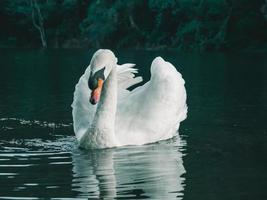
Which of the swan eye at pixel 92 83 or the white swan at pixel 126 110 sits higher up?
the swan eye at pixel 92 83

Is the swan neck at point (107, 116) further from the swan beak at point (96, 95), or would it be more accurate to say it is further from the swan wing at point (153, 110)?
the swan beak at point (96, 95)

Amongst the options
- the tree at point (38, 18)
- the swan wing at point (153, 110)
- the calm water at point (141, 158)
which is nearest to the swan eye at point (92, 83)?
the calm water at point (141, 158)

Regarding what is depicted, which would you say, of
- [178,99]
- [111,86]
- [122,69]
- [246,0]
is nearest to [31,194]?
[111,86]

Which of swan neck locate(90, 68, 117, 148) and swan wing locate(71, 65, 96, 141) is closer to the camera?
swan neck locate(90, 68, 117, 148)

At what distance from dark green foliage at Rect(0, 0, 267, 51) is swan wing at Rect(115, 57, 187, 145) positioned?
144 ft

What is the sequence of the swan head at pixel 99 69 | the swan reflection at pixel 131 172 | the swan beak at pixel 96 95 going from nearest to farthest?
the swan reflection at pixel 131 172 < the swan beak at pixel 96 95 < the swan head at pixel 99 69

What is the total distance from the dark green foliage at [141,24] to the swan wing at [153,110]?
4384 cm

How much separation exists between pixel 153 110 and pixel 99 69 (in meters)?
1.64

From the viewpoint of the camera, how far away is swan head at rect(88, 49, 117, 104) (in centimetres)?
1080

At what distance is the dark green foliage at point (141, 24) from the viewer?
57.6 metres

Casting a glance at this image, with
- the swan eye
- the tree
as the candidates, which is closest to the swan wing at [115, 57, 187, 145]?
the swan eye

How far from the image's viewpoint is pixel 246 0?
5878 centimetres

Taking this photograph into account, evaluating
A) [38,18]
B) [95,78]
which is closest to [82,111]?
[95,78]

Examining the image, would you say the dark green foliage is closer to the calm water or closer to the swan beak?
the calm water
